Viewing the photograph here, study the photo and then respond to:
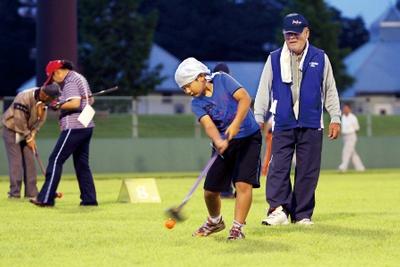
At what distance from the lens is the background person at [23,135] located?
16.5 m

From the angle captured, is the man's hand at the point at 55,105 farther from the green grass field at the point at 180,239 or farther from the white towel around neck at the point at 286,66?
the white towel around neck at the point at 286,66

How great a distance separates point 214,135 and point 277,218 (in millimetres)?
2225

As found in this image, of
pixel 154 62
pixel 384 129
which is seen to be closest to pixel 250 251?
pixel 384 129

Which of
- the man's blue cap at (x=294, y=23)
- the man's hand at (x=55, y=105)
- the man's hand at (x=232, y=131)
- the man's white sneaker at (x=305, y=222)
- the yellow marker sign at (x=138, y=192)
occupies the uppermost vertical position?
the man's blue cap at (x=294, y=23)

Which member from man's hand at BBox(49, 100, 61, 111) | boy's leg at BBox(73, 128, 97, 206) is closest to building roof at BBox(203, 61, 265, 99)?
boy's leg at BBox(73, 128, 97, 206)

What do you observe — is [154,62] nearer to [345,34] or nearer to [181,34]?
[181,34]

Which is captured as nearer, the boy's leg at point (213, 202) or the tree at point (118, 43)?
the boy's leg at point (213, 202)

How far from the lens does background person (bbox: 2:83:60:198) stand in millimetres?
16469

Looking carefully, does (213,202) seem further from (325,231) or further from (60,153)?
(60,153)

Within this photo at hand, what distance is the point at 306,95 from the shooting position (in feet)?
38.4

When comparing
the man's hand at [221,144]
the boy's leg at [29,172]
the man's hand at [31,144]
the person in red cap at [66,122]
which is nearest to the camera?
the man's hand at [221,144]

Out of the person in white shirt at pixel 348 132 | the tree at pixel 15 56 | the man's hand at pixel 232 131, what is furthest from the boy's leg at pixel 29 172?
the tree at pixel 15 56

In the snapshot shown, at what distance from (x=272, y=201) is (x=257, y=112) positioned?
0.92m

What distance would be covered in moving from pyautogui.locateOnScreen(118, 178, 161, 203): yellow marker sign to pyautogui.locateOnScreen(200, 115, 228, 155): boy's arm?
6.25 meters
